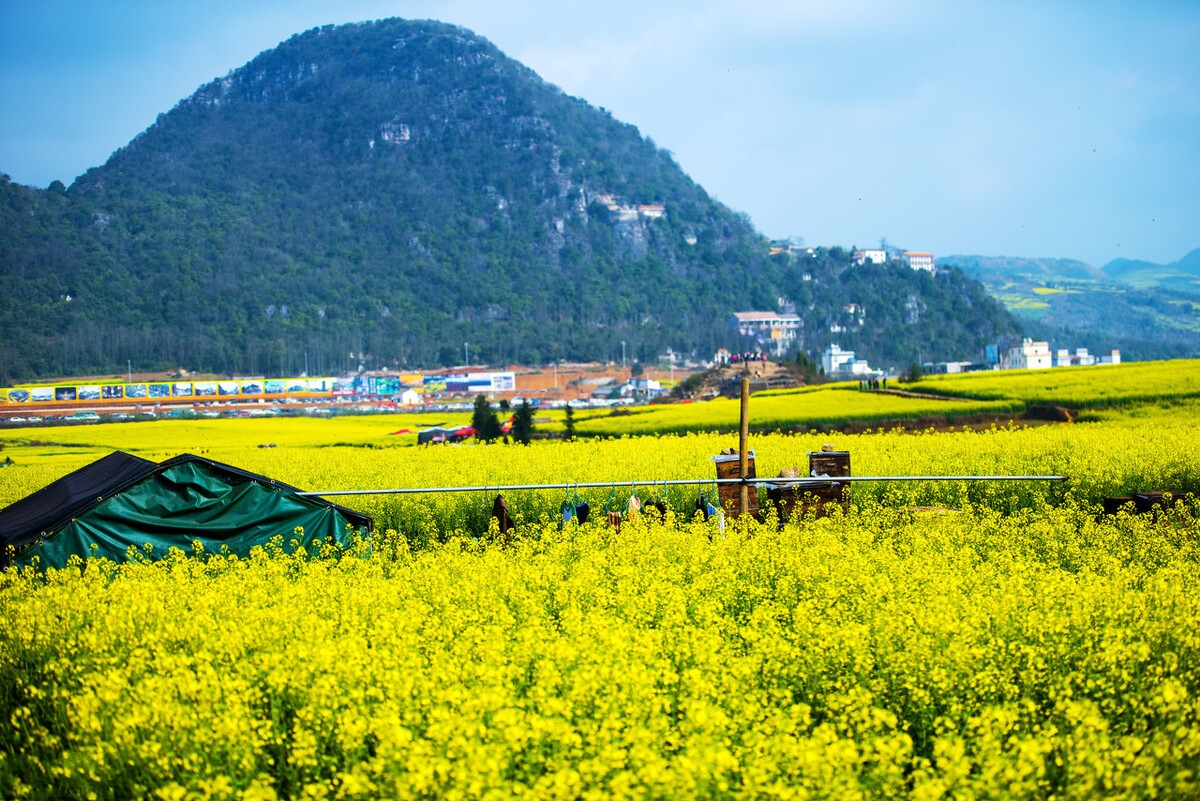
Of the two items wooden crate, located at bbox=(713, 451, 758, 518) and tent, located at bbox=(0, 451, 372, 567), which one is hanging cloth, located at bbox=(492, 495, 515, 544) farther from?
wooden crate, located at bbox=(713, 451, 758, 518)

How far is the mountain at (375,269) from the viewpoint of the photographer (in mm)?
112500

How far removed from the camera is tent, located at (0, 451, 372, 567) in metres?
11.7

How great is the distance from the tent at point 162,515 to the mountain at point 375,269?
7433 cm

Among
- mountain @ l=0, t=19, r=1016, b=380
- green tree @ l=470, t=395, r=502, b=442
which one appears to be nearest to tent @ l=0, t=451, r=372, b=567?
green tree @ l=470, t=395, r=502, b=442

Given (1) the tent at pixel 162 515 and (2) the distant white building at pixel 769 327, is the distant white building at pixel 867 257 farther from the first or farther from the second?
(1) the tent at pixel 162 515

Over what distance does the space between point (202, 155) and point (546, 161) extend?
205 feet

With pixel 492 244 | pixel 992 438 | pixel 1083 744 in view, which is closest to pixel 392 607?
pixel 1083 744

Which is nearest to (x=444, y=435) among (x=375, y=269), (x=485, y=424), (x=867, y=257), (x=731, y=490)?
(x=485, y=424)

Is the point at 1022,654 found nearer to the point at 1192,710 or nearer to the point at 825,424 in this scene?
the point at 1192,710

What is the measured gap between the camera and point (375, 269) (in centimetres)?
16125

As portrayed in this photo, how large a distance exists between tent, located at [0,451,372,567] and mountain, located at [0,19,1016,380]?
74.3 m

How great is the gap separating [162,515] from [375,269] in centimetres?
15328

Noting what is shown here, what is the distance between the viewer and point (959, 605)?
307 inches

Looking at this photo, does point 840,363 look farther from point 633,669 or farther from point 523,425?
point 633,669
